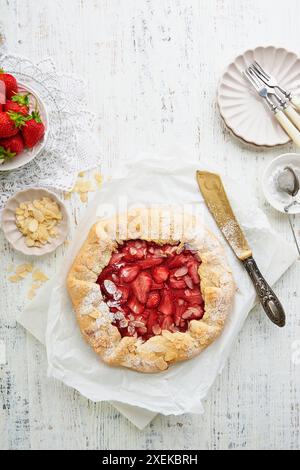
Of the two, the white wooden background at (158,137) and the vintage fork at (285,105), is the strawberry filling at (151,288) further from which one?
the vintage fork at (285,105)

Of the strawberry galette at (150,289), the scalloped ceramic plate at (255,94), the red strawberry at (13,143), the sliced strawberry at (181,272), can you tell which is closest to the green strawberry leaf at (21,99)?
the red strawberry at (13,143)

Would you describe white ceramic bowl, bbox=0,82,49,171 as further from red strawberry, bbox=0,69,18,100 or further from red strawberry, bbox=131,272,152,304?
red strawberry, bbox=131,272,152,304

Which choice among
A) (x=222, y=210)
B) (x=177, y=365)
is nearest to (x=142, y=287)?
(x=177, y=365)

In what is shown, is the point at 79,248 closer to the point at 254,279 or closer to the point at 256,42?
the point at 254,279

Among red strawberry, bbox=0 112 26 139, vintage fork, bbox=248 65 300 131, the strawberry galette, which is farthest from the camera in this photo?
vintage fork, bbox=248 65 300 131

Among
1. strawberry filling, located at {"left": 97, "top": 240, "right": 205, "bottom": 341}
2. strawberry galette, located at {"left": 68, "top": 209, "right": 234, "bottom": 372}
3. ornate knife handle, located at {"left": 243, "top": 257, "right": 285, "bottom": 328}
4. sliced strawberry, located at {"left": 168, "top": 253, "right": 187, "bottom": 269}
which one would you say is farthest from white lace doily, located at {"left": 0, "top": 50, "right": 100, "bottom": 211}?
ornate knife handle, located at {"left": 243, "top": 257, "right": 285, "bottom": 328}

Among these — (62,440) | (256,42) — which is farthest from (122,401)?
(256,42)

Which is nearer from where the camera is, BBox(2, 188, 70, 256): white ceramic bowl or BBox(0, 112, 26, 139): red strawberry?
BBox(0, 112, 26, 139): red strawberry

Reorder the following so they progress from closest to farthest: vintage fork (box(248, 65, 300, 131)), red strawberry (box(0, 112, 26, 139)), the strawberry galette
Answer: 1. red strawberry (box(0, 112, 26, 139))
2. the strawberry galette
3. vintage fork (box(248, 65, 300, 131))

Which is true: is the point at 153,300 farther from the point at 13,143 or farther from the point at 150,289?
the point at 13,143
